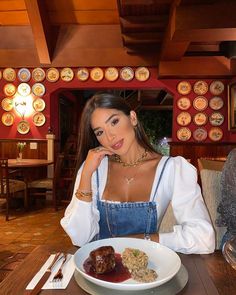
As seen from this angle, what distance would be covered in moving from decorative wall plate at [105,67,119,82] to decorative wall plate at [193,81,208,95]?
1499 mm

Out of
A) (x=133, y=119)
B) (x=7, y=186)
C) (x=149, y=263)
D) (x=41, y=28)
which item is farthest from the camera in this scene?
(x=41, y=28)

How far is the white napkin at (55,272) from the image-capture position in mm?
791

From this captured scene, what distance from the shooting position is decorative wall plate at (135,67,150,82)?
18.8 ft

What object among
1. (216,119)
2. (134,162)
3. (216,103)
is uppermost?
(216,103)

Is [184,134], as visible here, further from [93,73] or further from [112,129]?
[112,129]

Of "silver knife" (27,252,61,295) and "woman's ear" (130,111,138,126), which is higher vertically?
"woman's ear" (130,111,138,126)

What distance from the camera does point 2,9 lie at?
17.6ft

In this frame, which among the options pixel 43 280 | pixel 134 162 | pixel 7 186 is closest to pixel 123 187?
pixel 134 162

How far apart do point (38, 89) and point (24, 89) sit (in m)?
0.27

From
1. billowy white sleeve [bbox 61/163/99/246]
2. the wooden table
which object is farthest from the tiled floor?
the wooden table

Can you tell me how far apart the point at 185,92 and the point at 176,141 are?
3.08ft

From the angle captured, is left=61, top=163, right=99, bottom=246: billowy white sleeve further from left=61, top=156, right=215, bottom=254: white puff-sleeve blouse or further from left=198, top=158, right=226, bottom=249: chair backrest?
left=198, top=158, right=226, bottom=249: chair backrest

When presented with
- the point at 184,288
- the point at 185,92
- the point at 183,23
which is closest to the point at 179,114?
the point at 185,92

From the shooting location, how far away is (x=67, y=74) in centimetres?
580
